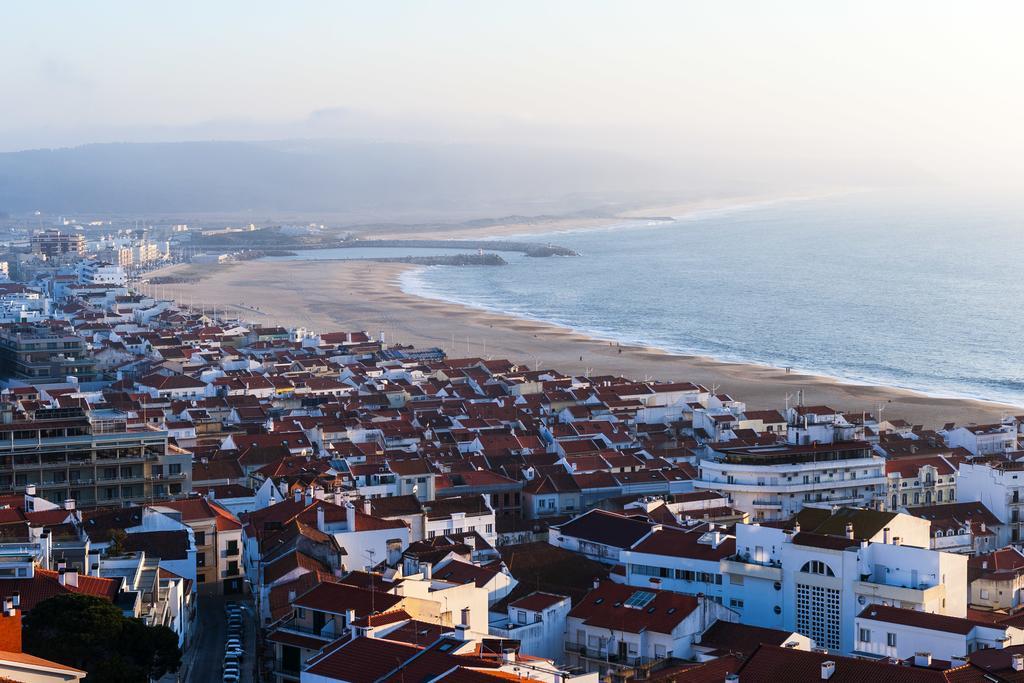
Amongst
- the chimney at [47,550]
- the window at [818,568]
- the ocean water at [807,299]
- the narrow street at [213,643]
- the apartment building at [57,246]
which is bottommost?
the ocean water at [807,299]

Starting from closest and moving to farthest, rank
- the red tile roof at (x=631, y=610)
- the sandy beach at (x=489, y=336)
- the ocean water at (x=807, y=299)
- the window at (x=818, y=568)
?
the red tile roof at (x=631, y=610)
the window at (x=818, y=568)
the sandy beach at (x=489, y=336)
the ocean water at (x=807, y=299)

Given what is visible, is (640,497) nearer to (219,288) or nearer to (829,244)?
(219,288)

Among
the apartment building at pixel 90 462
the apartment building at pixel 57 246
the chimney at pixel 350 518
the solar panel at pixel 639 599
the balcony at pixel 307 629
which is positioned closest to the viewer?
the balcony at pixel 307 629

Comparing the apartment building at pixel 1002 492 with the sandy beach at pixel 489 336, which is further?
the sandy beach at pixel 489 336

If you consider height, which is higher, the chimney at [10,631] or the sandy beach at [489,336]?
the chimney at [10,631]

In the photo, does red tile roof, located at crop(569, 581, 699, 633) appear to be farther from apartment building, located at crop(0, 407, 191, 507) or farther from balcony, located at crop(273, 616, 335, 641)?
apartment building, located at crop(0, 407, 191, 507)

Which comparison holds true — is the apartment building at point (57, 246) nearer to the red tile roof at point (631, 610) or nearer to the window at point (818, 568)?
the red tile roof at point (631, 610)

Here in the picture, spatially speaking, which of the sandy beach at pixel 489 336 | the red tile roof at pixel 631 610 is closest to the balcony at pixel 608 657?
the red tile roof at pixel 631 610
